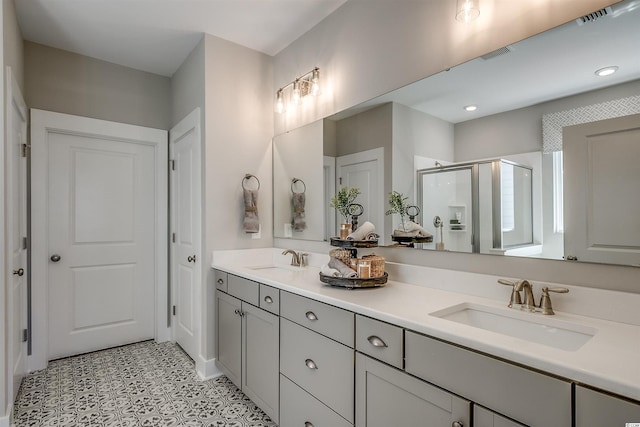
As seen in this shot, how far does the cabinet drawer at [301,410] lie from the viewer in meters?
1.52

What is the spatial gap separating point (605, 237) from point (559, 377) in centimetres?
67

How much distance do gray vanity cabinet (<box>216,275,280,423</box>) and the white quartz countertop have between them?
0.33m

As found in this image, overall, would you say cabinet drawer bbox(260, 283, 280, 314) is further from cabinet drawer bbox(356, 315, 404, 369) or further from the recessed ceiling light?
the recessed ceiling light

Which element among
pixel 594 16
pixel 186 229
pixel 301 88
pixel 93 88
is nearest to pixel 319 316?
pixel 594 16

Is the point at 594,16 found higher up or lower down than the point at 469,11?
lower down

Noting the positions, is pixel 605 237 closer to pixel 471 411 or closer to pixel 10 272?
pixel 471 411

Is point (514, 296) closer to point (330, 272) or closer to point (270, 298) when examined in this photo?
point (330, 272)

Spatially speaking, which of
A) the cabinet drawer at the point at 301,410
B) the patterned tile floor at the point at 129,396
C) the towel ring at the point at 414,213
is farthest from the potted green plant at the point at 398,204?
the patterned tile floor at the point at 129,396

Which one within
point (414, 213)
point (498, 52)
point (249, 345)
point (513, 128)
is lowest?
point (249, 345)

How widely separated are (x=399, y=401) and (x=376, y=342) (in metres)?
0.21

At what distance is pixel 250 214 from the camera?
270cm

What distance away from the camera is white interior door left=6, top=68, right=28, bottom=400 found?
78.6 inches

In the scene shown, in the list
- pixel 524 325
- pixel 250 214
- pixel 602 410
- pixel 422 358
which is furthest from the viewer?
pixel 250 214

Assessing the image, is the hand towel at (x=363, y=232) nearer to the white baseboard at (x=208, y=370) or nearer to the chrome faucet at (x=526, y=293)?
the chrome faucet at (x=526, y=293)
